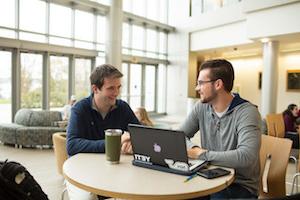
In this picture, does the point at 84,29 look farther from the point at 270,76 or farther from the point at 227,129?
the point at 227,129

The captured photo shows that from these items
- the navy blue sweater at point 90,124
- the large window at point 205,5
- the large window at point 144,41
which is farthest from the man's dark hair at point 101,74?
the large window at point 205,5

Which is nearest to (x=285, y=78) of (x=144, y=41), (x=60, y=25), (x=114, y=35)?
(x=144, y=41)

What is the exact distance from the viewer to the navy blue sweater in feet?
5.75

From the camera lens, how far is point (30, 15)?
776cm

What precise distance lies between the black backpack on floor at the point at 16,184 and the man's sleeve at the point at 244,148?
855 millimetres

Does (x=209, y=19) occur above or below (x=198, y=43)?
above

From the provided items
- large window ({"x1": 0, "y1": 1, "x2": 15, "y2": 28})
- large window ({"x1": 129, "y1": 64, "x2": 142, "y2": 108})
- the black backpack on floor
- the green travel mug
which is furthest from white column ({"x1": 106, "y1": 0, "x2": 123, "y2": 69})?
the black backpack on floor

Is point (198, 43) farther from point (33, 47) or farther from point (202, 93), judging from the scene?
point (202, 93)

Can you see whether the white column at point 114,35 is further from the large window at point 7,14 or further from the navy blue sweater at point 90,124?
the navy blue sweater at point 90,124

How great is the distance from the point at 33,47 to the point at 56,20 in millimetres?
1349

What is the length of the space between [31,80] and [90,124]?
6.50m

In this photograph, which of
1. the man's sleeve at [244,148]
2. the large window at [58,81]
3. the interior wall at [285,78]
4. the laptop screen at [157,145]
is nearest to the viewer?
the laptop screen at [157,145]

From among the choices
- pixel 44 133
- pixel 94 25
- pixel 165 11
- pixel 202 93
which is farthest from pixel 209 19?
pixel 202 93

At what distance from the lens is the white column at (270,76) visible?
7812 mm
